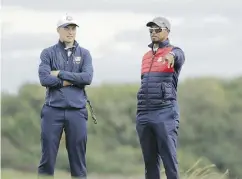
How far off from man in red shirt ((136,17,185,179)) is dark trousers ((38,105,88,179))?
717mm

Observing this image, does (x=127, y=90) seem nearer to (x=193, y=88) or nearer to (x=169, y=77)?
(x=193, y=88)

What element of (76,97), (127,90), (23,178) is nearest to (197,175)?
(76,97)

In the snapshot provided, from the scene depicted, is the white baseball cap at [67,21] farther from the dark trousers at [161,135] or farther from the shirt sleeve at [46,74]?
the dark trousers at [161,135]

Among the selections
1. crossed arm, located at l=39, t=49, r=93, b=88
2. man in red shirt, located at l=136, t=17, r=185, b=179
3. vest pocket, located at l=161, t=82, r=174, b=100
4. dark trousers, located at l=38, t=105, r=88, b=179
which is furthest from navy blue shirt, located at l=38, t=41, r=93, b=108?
vest pocket, located at l=161, t=82, r=174, b=100

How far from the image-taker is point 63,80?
11.5 m

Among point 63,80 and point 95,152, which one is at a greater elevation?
point 63,80

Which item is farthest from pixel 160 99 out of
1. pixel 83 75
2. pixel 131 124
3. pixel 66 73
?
pixel 131 124

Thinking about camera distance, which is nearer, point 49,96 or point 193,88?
point 49,96

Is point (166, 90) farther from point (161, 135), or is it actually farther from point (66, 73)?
point (66, 73)

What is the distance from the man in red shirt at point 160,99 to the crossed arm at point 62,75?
70 cm

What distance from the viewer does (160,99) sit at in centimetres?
1131

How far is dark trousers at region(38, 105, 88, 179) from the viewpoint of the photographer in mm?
11406

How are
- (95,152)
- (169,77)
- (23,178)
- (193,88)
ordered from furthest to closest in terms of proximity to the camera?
(193,88)
(95,152)
(169,77)
(23,178)

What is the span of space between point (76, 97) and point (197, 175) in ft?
8.27
